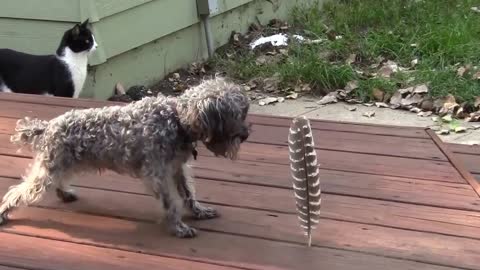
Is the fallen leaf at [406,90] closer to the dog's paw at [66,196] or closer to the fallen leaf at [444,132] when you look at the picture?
the fallen leaf at [444,132]

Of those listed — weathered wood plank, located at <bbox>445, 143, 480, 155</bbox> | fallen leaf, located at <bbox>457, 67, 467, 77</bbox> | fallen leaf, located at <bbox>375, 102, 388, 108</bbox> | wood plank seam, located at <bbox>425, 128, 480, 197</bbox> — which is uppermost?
wood plank seam, located at <bbox>425, 128, 480, 197</bbox>

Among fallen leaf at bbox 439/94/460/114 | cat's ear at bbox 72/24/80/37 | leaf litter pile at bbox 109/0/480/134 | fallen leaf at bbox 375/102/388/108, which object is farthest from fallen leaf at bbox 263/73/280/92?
cat's ear at bbox 72/24/80/37

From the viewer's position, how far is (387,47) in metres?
5.89

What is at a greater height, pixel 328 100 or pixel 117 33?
pixel 117 33

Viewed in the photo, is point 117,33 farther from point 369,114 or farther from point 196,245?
point 196,245

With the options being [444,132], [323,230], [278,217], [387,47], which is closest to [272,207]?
[278,217]

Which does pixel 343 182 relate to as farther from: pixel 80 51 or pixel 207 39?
pixel 207 39

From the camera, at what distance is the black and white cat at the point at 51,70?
16.5 feet

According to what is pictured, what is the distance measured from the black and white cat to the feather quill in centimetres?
283

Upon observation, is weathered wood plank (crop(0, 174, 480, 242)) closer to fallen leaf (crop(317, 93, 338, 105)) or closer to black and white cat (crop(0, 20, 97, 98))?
black and white cat (crop(0, 20, 97, 98))

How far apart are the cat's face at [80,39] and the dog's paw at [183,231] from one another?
253cm

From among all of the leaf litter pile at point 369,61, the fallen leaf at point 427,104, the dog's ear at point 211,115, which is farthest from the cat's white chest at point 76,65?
the dog's ear at point 211,115

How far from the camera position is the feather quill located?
2.44 m

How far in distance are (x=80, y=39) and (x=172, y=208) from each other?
8.21 ft
